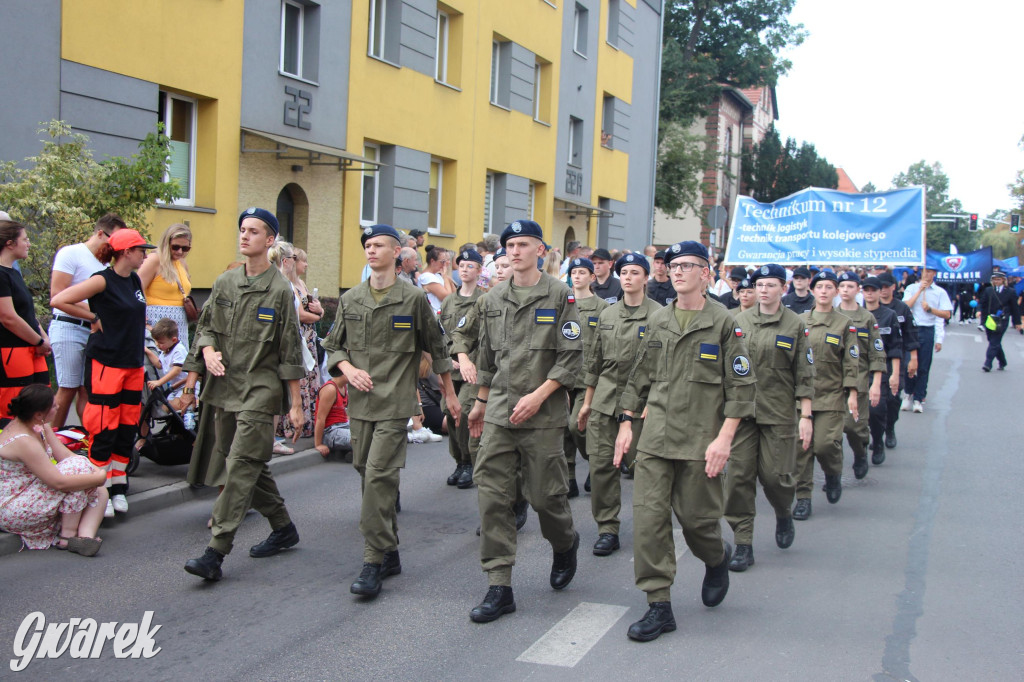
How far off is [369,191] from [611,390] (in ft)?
42.4

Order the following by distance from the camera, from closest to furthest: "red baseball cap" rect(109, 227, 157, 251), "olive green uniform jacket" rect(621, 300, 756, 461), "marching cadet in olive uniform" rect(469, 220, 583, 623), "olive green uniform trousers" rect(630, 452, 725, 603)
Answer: "olive green uniform trousers" rect(630, 452, 725, 603), "olive green uniform jacket" rect(621, 300, 756, 461), "marching cadet in olive uniform" rect(469, 220, 583, 623), "red baseball cap" rect(109, 227, 157, 251)

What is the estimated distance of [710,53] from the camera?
41.4 meters

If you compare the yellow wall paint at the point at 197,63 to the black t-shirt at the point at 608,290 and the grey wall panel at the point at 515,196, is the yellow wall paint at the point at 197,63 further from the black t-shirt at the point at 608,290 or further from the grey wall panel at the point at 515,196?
the grey wall panel at the point at 515,196

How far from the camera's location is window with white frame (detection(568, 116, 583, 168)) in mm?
28000

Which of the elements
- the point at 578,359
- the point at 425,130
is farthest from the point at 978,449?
the point at 425,130

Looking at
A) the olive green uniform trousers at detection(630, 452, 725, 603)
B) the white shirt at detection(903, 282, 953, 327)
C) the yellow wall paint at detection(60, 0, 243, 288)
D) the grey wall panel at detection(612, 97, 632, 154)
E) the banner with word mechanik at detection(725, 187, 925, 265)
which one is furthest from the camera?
the grey wall panel at detection(612, 97, 632, 154)

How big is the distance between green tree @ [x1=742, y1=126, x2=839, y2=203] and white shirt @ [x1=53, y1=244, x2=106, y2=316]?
5188 centimetres

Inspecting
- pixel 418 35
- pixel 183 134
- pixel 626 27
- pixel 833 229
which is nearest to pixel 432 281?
pixel 183 134

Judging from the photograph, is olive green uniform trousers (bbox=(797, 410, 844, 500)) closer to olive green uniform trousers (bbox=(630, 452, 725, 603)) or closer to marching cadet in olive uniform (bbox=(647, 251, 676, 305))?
olive green uniform trousers (bbox=(630, 452, 725, 603))

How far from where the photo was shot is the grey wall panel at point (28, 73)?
36.4 ft

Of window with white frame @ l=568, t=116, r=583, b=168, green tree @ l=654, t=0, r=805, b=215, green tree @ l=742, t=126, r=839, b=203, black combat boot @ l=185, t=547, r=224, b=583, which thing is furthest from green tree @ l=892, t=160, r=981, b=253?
black combat boot @ l=185, t=547, r=224, b=583

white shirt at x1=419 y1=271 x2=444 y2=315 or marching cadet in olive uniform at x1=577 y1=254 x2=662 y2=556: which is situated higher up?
white shirt at x1=419 y1=271 x2=444 y2=315

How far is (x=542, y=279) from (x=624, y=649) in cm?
201

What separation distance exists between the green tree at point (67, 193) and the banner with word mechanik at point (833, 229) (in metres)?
9.26
